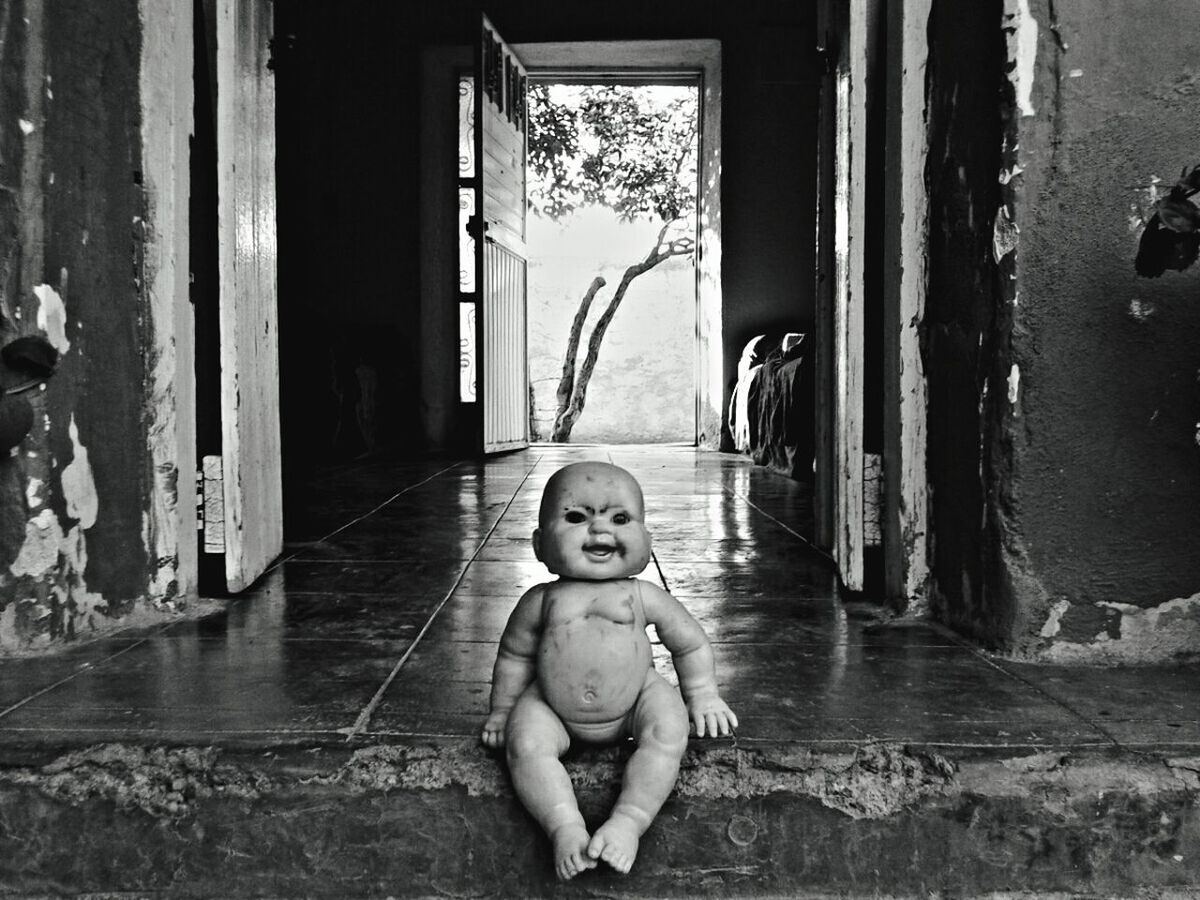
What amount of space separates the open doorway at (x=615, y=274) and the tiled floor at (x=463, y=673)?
8917mm

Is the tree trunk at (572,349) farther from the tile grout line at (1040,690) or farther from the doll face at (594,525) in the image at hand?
the doll face at (594,525)

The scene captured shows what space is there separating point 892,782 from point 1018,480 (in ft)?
2.04

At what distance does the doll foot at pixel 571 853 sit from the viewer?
3.38 ft

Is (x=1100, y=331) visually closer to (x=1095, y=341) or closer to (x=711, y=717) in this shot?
(x=1095, y=341)

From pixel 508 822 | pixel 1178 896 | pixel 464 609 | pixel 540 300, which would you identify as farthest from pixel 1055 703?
pixel 540 300

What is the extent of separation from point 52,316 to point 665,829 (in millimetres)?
1300

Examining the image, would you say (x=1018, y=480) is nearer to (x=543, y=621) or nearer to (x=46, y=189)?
(x=543, y=621)

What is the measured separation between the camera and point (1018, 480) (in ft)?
5.21

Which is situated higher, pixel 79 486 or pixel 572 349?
pixel 572 349

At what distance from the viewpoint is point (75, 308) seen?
1.71m

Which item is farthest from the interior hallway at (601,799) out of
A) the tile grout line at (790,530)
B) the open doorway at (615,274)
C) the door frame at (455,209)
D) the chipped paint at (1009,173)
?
the open doorway at (615,274)

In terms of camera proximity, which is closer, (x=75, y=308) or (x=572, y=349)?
(x=75, y=308)

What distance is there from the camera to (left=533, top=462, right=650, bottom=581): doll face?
46.4 inches

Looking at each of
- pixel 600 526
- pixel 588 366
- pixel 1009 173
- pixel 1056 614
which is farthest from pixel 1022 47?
pixel 588 366
